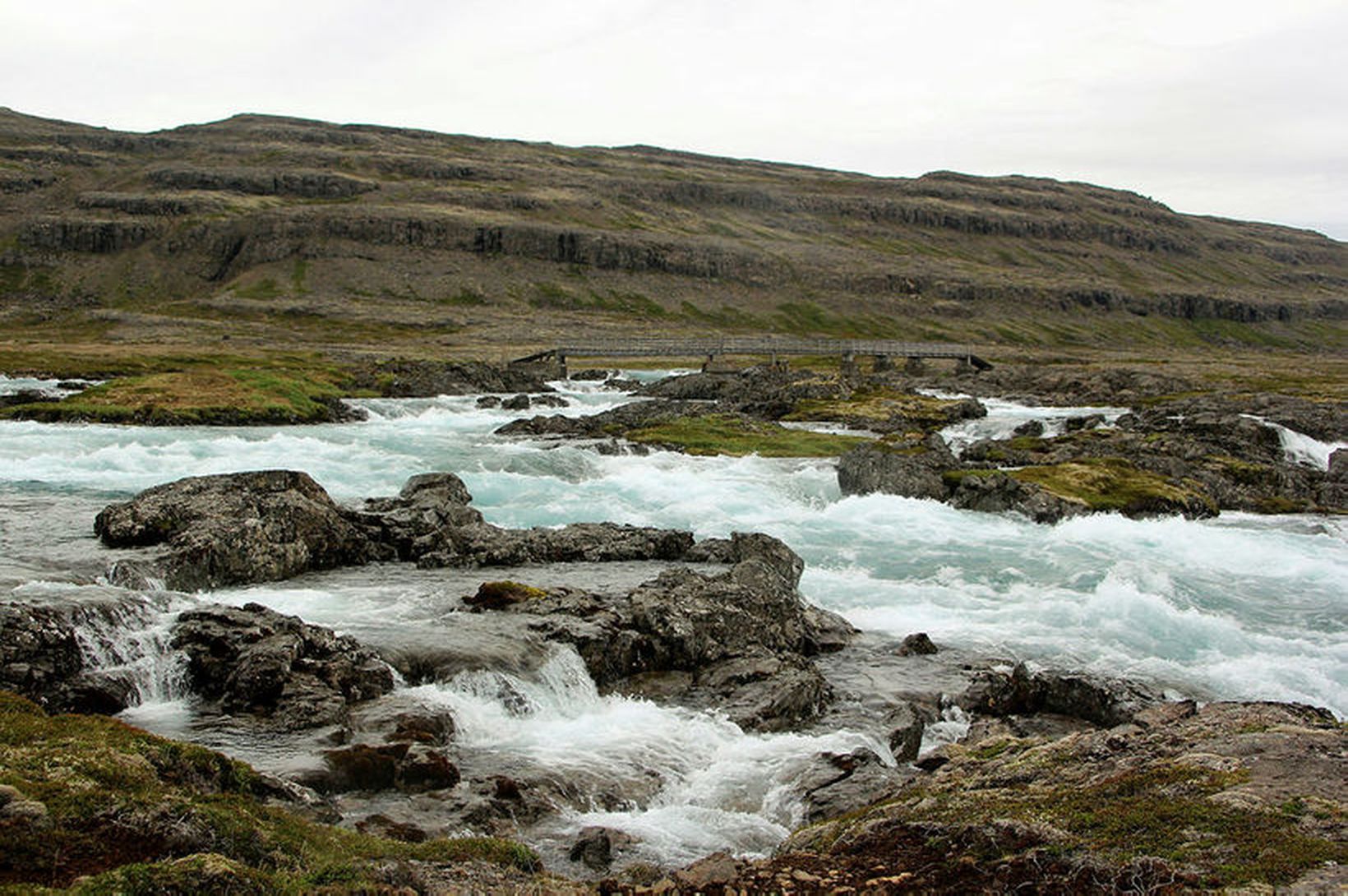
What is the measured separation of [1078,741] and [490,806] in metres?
8.94

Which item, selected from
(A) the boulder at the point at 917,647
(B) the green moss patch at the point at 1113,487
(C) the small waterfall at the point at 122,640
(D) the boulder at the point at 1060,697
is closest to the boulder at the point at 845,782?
(D) the boulder at the point at 1060,697

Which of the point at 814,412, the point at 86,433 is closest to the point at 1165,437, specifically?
the point at 814,412

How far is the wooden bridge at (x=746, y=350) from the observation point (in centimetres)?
11431

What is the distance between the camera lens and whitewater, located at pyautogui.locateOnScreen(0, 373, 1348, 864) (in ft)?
55.0

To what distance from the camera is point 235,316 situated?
6038 inches

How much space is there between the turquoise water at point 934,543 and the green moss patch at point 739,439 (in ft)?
8.70

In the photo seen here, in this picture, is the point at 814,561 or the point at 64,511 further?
the point at 814,561

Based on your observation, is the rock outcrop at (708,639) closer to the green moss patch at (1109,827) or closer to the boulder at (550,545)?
the boulder at (550,545)

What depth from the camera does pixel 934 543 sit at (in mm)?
37938

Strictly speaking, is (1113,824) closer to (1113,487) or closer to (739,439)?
(1113,487)

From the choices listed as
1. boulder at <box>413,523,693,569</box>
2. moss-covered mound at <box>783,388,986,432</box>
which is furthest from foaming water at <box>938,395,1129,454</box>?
boulder at <box>413,523,693,569</box>

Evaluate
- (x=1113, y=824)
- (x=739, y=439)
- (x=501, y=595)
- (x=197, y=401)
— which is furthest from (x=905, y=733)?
(x=197, y=401)

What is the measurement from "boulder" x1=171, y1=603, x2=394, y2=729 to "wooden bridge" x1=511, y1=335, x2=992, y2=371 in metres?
88.1

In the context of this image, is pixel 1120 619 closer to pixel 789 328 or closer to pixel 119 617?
pixel 119 617
